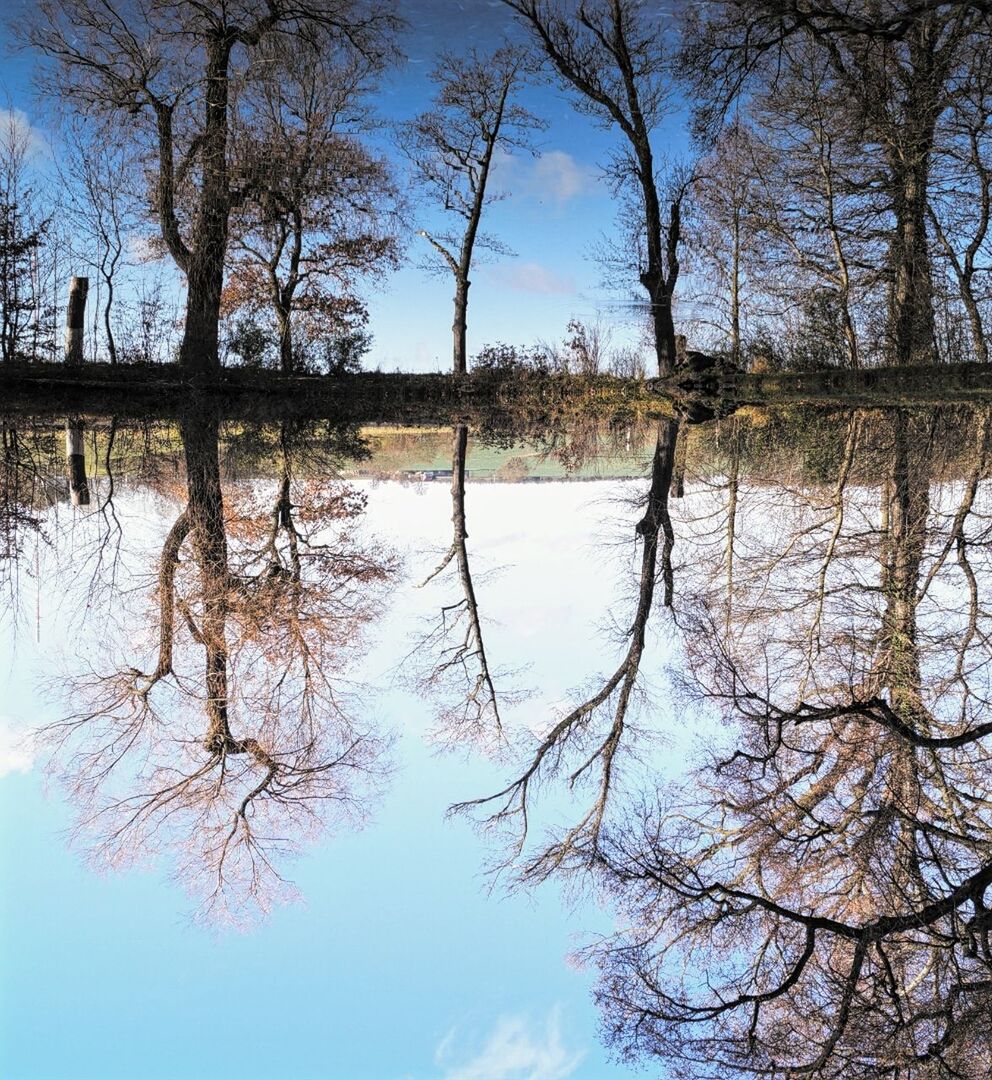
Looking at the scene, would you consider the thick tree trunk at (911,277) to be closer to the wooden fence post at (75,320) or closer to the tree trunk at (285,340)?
the tree trunk at (285,340)

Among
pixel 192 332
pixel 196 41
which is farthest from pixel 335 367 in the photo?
pixel 196 41

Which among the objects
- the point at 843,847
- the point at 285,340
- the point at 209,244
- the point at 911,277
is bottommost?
the point at 843,847

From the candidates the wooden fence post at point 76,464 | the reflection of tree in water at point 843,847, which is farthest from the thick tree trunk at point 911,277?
the wooden fence post at point 76,464

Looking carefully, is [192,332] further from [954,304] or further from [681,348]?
[954,304]

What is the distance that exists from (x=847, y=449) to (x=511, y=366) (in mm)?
5475

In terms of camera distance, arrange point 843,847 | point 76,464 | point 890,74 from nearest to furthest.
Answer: point 843,847
point 76,464
point 890,74

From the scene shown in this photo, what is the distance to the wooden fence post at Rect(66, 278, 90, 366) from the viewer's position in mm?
13695

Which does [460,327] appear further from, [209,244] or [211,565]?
[211,565]

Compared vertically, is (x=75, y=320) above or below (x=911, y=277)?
below

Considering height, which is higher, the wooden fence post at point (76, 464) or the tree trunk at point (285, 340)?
the tree trunk at point (285, 340)

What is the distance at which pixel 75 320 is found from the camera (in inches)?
543

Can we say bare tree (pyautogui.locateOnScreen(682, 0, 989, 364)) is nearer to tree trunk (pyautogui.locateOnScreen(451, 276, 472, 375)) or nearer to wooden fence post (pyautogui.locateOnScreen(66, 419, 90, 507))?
tree trunk (pyautogui.locateOnScreen(451, 276, 472, 375))

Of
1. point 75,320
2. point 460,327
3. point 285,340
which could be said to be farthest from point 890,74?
point 75,320

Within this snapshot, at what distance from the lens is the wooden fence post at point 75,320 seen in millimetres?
13695
